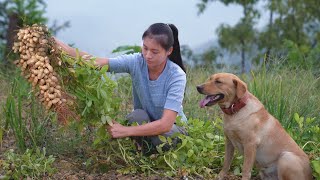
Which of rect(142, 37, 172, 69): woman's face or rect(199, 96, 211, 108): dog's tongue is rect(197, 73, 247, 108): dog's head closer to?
rect(199, 96, 211, 108): dog's tongue

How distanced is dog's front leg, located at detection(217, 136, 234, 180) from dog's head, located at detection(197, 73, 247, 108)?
390 millimetres

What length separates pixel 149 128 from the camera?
4.60 meters

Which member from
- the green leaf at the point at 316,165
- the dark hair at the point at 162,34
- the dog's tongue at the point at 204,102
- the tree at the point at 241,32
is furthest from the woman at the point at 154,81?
the tree at the point at 241,32

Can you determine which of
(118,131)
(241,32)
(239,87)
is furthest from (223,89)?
(241,32)

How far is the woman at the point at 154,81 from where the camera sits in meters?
4.58

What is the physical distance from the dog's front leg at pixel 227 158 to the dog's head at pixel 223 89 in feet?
1.28

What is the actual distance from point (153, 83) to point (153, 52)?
38cm

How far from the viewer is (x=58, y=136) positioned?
543cm

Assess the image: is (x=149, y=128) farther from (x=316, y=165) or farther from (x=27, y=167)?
(x=316, y=165)

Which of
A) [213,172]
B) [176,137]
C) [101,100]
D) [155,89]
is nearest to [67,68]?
[101,100]

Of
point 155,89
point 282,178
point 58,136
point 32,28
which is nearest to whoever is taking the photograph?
point 32,28

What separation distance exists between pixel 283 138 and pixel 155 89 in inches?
45.7

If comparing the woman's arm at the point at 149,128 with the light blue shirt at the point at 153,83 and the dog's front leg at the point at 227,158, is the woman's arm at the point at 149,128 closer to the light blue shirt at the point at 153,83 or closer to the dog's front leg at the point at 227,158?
the light blue shirt at the point at 153,83

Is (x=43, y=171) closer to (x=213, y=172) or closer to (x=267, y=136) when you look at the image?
(x=213, y=172)
